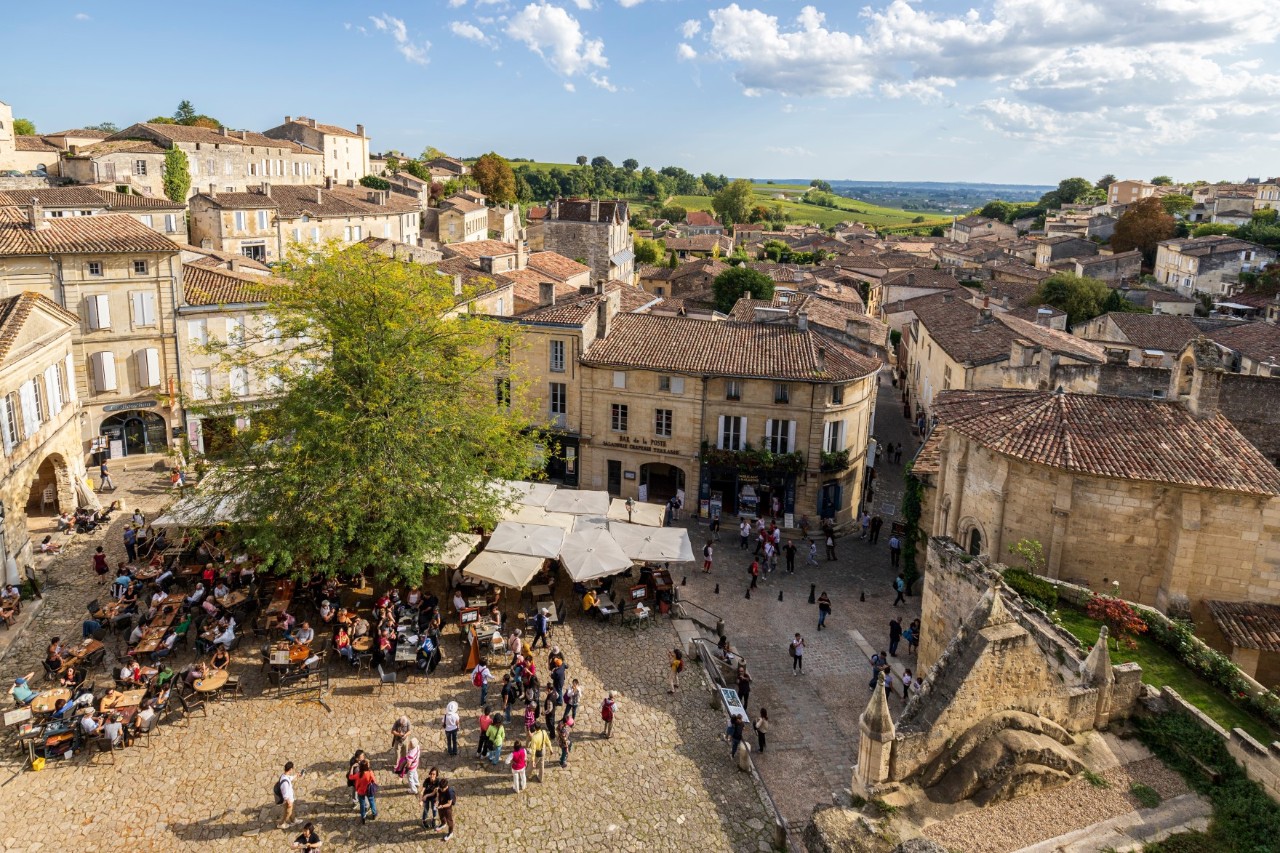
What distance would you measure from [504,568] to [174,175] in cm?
6910

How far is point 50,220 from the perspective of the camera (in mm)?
34875

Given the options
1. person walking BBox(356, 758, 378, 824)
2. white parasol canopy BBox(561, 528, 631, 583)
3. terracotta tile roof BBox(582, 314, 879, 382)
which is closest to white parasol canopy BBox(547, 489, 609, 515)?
white parasol canopy BBox(561, 528, 631, 583)

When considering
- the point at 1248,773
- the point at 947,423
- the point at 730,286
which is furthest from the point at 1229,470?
the point at 730,286

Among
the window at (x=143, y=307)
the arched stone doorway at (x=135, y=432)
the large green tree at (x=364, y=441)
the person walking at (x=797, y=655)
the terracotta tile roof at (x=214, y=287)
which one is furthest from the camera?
the terracotta tile roof at (x=214, y=287)

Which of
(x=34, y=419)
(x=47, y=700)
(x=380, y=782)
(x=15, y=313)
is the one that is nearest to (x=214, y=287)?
(x=15, y=313)

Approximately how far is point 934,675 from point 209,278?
34944 mm

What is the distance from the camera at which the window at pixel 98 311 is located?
110 feet

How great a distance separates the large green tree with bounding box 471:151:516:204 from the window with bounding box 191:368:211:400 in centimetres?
8584

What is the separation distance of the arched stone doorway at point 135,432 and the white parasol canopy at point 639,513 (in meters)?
19.9

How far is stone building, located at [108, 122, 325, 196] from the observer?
79.6 meters

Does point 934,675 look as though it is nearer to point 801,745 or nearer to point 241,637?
point 801,745

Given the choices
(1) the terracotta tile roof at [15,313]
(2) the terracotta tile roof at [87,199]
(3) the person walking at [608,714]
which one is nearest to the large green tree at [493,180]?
(2) the terracotta tile roof at [87,199]

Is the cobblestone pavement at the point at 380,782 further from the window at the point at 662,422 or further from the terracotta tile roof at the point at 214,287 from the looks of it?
the terracotta tile roof at the point at 214,287

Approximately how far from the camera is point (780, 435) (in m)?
34.4
